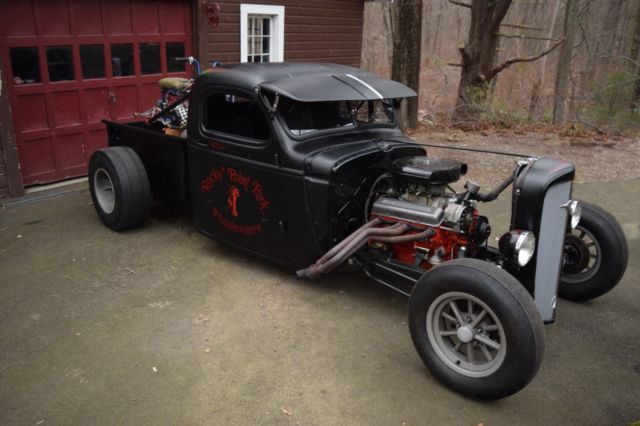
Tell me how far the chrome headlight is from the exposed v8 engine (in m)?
0.40

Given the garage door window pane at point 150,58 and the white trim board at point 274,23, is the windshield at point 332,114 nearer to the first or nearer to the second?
the garage door window pane at point 150,58

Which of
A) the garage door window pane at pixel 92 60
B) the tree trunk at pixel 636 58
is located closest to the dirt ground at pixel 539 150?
the tree trunk at pixel 636 58

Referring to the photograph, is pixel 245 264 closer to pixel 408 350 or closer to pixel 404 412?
pixel 408 350

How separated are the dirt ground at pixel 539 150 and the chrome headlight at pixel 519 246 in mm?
4091

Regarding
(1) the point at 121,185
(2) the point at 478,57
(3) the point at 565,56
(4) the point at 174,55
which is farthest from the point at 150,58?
(3) the point at 565,56

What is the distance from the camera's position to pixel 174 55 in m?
8.63

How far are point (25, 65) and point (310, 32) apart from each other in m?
5.87

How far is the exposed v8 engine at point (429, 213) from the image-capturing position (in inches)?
154

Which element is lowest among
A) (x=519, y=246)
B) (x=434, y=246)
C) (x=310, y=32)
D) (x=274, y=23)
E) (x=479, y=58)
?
(x=434, y=246)

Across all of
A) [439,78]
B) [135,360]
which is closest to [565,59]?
[439,78]

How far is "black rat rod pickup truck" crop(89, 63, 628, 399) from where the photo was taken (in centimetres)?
329

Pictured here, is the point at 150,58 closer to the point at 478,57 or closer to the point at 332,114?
the point at 332,114

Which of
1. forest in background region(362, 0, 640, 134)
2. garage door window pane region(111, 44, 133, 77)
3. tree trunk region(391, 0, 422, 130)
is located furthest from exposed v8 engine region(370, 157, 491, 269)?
forest in background region(362, 0, 640, 134)

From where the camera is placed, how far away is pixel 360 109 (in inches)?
201
